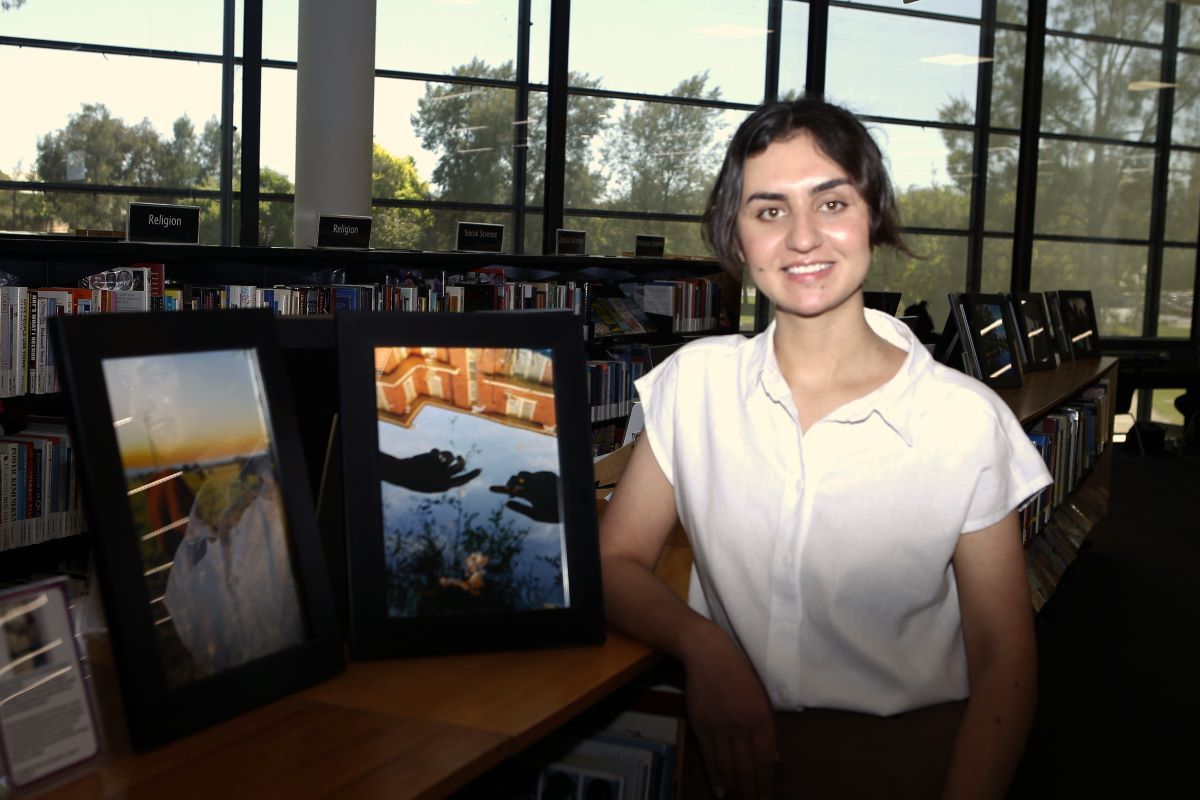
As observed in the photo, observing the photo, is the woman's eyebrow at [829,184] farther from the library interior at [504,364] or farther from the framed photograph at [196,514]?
the framed photograph at [196,514]

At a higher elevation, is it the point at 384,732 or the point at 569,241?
the point at 569,241

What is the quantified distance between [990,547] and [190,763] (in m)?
1.06

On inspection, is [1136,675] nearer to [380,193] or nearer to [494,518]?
[494,518]

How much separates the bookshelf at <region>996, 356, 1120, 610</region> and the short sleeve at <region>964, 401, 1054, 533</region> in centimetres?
228

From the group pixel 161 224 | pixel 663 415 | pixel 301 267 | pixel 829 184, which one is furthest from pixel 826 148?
pixel 301 267

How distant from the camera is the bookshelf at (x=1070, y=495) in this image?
14.0 ft

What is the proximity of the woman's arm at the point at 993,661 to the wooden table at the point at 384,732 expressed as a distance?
43 centimetres

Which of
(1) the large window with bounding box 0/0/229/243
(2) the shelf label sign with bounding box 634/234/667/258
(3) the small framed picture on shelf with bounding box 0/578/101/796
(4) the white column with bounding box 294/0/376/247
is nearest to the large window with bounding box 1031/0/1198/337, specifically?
(2) the shelf label sign with bounding box 634/234/667/258

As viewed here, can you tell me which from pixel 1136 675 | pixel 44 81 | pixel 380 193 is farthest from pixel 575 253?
pixel 1136 675

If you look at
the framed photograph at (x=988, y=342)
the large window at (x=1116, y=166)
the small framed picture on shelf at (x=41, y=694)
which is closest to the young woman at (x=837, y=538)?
the small framed picture on shelf at (x=41, y=694)

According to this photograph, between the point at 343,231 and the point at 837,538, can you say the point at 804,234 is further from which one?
the point at 343,231

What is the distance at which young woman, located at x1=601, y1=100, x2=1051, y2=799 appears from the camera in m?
1.52

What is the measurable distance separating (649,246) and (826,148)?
7312 mm

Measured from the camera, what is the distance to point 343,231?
20.9 feet
